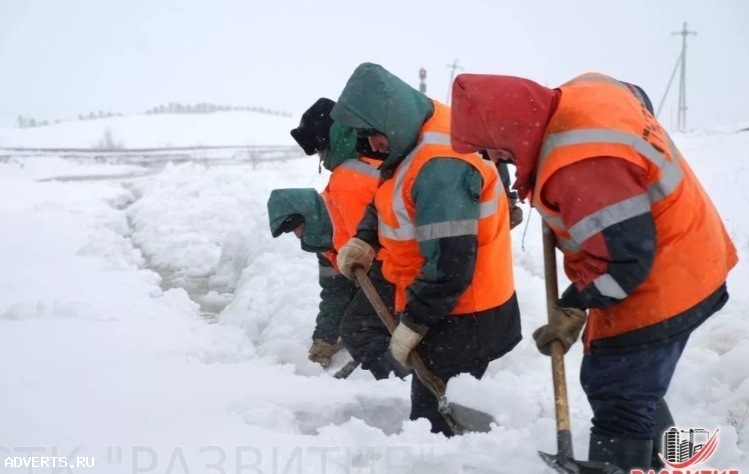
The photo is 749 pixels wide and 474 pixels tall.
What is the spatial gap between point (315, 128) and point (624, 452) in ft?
8.47

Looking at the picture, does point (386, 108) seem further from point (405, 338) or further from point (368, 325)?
point (368, 325)

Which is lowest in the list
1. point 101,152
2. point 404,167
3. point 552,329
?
point 101,152

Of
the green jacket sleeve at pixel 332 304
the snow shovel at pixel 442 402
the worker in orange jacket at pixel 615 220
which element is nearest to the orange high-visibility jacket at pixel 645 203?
the worker in orange jacket at pixel 615 220

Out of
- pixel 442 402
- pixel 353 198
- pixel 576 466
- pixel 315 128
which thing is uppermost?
pixel 315 128

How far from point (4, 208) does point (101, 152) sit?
58.4 ft

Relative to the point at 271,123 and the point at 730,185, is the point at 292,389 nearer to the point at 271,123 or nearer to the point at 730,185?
the point at 730,185

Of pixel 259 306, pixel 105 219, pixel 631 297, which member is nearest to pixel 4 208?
pixel 105 219

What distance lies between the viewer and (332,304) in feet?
14.9

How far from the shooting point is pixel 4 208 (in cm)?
1159

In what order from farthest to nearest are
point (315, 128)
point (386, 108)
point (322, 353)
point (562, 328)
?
point (322, 353)
point (315, 128)
point (386, 108)
point (562, 328)

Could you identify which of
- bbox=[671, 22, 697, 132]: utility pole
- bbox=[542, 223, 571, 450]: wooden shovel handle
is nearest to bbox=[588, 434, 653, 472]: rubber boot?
bbox=[542, 223, 571, 450]: wooden shovel handle

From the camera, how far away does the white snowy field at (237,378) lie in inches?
93.5

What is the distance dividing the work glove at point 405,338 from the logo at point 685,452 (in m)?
1.04

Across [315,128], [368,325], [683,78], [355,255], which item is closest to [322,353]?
[368,325]
